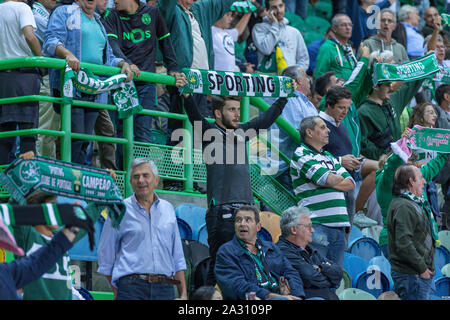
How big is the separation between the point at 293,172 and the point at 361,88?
2248 mm

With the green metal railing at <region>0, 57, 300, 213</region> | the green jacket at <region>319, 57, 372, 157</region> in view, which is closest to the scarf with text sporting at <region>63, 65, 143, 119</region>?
the green metal railing at <region>0, 57, 300, 213</region>

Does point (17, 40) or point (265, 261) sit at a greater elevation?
point (17, 40)

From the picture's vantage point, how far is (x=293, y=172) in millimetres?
10109

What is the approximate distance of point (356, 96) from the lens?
11938 millimetres

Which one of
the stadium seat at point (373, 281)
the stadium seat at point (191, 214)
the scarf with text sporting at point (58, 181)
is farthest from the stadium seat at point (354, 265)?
the scarf with text sporting at point (58, 181)

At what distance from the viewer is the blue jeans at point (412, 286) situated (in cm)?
891

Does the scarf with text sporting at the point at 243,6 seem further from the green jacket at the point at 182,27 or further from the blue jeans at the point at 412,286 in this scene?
the blue jeans at the point at 412,286

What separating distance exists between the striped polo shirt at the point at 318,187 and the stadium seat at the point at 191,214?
0.97 metres

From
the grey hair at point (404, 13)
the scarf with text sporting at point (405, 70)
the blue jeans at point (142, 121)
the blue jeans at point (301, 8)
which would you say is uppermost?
the blue jeans at point (301, 8)

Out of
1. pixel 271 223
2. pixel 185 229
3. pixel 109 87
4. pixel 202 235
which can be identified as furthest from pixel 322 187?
pixel 109 87

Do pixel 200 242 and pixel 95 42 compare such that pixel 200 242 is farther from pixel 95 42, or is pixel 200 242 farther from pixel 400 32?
pixel 400 32

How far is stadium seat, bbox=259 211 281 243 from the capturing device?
10.5m
